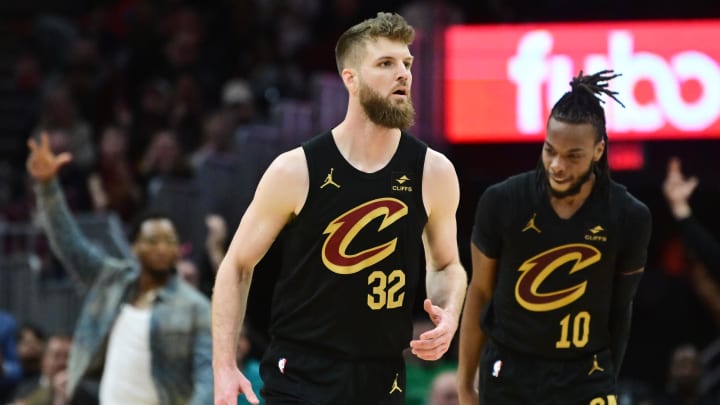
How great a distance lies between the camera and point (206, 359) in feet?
28.4

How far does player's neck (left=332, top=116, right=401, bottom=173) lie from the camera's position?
20.2ft

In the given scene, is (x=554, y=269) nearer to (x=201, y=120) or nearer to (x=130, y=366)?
(x=130, y=366)

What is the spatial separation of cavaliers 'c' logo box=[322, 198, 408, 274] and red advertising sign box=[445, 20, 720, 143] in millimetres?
5750

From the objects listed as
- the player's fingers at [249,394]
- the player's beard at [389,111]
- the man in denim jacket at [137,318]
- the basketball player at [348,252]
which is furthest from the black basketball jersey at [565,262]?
the man in denim jacket at [137,318]

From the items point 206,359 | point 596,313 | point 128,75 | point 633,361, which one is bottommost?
point 633,361

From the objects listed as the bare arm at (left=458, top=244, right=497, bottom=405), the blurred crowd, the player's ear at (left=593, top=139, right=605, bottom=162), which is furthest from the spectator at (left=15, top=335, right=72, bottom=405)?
the player's ear at (left=593, top=139, right=605, bottom=162)

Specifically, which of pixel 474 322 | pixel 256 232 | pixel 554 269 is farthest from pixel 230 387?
pixel 554 269

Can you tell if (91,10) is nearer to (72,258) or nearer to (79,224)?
(79,224)

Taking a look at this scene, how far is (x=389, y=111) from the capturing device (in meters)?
6.08

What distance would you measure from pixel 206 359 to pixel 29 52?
34.2ft

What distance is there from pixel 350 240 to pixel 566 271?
104 centimetres

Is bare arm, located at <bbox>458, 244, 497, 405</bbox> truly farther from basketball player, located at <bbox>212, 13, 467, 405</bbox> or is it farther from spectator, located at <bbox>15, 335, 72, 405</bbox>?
spectator, located at <bbox>15, 335, 72, 405</bbox>

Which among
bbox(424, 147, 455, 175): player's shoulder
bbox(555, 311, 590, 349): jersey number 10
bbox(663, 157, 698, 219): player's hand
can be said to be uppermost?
bbox(424, 147, 455, 175): player's shoulder

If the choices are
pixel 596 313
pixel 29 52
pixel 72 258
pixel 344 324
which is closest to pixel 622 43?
pixel 72 258
